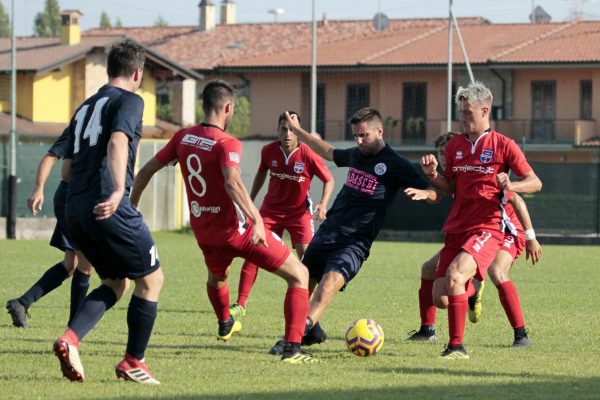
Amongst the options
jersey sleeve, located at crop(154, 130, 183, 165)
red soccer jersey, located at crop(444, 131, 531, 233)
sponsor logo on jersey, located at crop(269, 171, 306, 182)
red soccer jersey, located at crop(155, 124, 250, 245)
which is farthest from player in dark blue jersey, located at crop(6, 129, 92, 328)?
red soccer jersey, located at crop(444, 131, 531, 233)

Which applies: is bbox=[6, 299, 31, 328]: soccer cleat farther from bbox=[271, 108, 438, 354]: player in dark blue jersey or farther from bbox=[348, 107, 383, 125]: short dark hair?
bbox=[348, 107, 383, 125]: short dark hair

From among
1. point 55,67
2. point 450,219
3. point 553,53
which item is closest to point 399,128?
point 553,53

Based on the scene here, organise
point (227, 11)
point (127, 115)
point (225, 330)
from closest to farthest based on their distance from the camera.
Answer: point (127, 115) < point (225, 330) < point (227, 11)

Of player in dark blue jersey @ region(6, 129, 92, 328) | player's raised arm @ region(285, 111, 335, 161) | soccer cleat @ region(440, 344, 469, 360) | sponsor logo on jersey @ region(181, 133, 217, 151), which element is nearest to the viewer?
sponsor logo on jersey @ region(181, 133, 217, 151)

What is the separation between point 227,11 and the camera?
63562mm

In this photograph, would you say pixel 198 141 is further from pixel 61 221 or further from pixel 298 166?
pixel 298 166

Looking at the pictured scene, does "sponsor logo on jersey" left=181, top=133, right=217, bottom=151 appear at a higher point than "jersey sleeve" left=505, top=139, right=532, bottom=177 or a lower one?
higher

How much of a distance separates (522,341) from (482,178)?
1.49 m

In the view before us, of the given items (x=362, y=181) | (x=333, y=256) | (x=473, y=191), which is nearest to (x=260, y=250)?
(x=333, y=256)

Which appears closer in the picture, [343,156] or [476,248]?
[476,248]

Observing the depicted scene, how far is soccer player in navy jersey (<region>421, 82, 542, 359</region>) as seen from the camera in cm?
867

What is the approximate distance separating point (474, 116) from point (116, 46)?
2957mm

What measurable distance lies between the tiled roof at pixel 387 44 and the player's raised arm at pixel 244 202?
3526 centimetres

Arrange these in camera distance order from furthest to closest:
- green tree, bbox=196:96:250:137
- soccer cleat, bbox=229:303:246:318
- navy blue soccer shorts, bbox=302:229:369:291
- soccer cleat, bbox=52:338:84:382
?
green tree, bbox=196:96:250:137
soccer cleat, bbox=229:303:246:318
navy blue soccer shorts, bbox=302:229:369:291
soccer cleat, bbox=52:338:84:382
